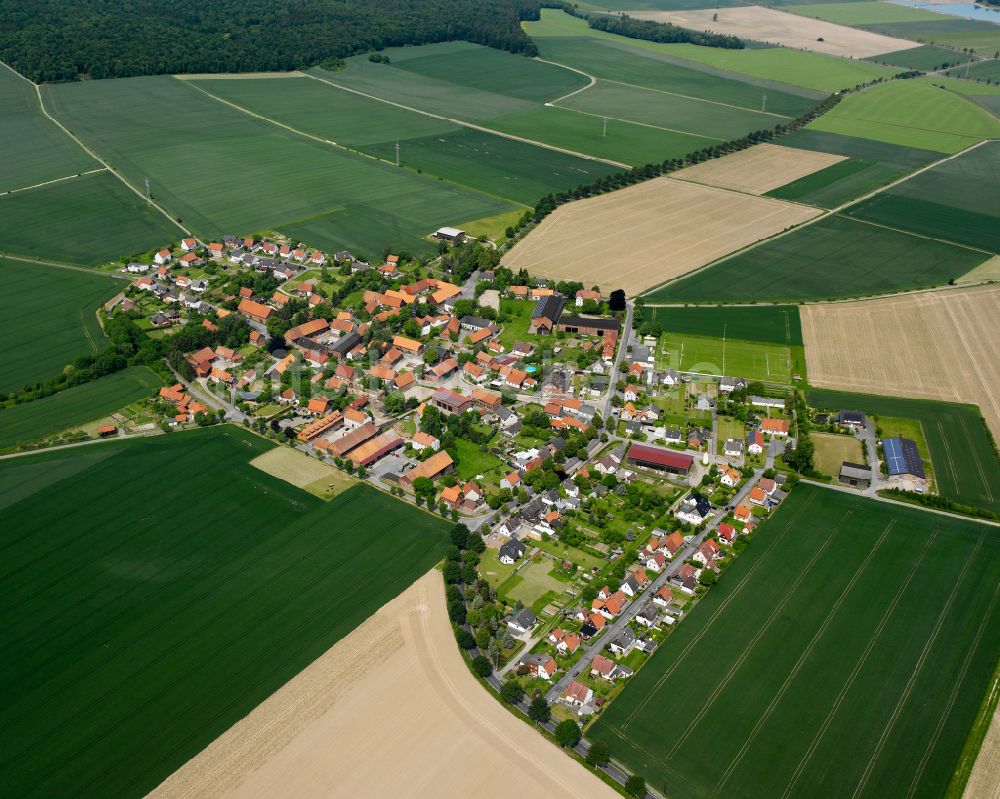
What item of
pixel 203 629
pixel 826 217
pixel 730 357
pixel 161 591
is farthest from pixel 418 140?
pixel 203 629

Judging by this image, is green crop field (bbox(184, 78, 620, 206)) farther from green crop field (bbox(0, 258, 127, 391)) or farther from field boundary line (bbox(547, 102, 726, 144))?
green crop field (bbox(0, 258, 127, 391))

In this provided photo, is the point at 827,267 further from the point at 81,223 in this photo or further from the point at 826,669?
the point at 81,223

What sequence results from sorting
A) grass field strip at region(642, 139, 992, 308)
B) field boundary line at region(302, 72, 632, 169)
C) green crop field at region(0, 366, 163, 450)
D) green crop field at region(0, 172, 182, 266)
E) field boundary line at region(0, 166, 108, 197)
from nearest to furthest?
green crop field at region(0, 366, 163, 450) → grass field strip at region(642, 139, 992, 308) → green crop field at region(0, 172, 182, 266) → field boundary line at region(0, 166, 108, 197) → field boundary line at region(302, 72, 632, 169)

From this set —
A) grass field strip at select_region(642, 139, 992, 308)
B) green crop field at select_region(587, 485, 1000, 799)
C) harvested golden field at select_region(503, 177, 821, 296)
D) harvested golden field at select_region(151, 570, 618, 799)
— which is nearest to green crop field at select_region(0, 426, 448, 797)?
harvested golden field at select_region(151, 570, 618, 799)

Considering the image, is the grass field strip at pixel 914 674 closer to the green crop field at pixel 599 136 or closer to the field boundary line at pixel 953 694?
the field boundary line at pixel 953 694

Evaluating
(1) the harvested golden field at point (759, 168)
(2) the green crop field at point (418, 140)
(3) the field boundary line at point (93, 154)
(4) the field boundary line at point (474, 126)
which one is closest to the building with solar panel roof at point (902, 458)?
(2) the green crop field at point (418, 140)

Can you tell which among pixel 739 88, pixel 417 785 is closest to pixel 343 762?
pixel 417 785
